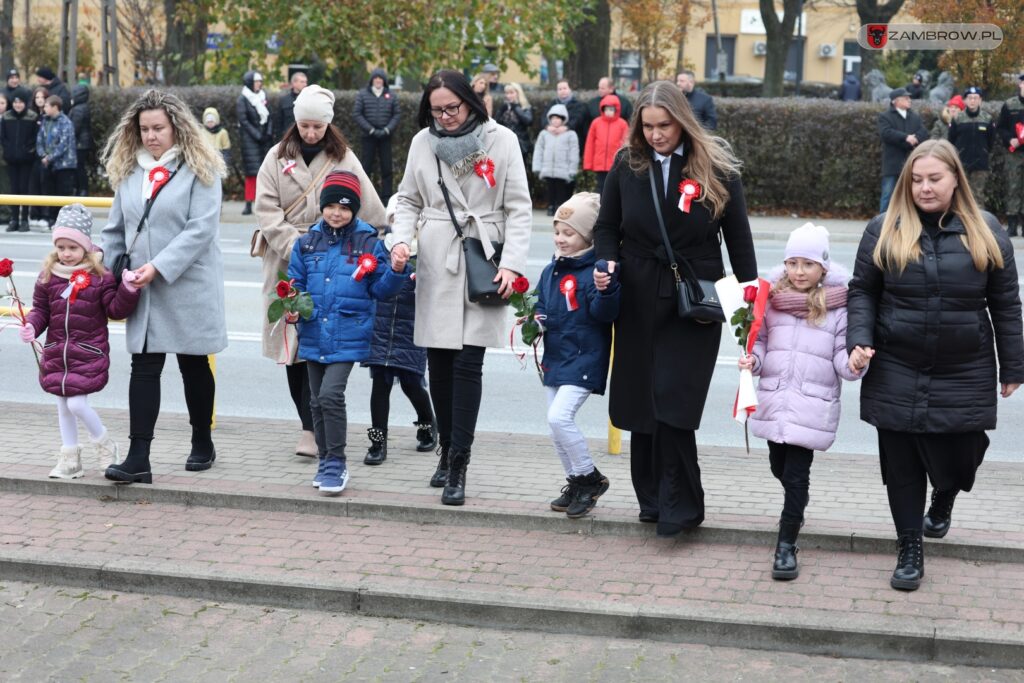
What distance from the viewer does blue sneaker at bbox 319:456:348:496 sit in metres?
6.59

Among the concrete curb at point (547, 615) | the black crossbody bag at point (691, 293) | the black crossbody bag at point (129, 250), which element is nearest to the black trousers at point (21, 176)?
the black crossbody bag at point (129, 250)

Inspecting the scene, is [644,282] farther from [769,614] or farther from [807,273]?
[769,614]

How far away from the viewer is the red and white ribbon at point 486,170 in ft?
21.1

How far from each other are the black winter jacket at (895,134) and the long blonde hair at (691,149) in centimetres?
1489

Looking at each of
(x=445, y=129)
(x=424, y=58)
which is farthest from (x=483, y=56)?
(x=445, y=129)

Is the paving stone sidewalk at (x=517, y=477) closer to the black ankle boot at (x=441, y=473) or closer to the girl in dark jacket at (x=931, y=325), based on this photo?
the black ankle boot at (x=441, y=473)

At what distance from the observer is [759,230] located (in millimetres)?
20281

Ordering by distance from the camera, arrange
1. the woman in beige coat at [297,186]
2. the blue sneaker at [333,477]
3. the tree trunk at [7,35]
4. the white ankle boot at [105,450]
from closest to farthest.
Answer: the blue sneaker at [333,477] → the white ankle boot at [105,450] → the woman in beige coat at [297,186] → the tree trunk at [7,35]

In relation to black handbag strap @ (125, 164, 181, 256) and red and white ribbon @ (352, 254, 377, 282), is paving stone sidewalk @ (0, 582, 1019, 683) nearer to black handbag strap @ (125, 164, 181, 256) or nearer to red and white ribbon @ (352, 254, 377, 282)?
red and white ribbon @ (352, 254, 377, 282)

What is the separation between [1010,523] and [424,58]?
826 inches

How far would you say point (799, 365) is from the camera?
5590mm

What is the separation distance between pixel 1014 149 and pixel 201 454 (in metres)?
15.1

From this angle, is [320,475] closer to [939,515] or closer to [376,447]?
[376,447]

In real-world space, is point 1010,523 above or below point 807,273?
below
